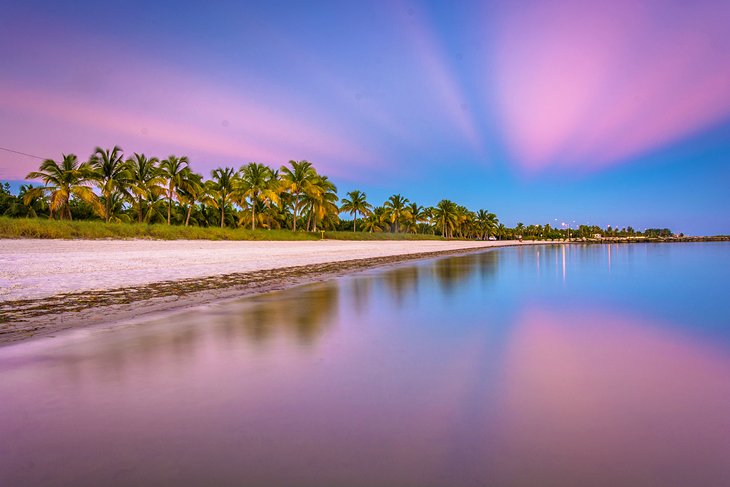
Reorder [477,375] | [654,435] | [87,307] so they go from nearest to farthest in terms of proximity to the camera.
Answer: [654,435] < [477,375] < [87,307]

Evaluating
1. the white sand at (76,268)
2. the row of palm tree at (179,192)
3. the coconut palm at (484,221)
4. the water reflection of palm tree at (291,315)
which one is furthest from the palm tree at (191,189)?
the coconut palm at (484,221)

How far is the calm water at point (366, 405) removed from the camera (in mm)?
2422

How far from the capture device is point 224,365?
4465 mm

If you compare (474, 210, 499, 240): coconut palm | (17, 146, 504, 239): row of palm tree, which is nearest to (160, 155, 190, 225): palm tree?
(17, 146, 504, 239): row of palm tree

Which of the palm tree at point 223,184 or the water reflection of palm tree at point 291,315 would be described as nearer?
the water reflection of palm tree at point 291,315

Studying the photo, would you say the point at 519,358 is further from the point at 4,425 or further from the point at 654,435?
the point at 4,425

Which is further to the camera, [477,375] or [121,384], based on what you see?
[477,375]

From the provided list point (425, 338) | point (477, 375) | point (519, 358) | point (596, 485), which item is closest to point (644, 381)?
point (519, 358)

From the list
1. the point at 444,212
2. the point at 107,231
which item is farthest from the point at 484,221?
the point at 107,231

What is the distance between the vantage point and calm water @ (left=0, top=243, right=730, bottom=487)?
242 cm

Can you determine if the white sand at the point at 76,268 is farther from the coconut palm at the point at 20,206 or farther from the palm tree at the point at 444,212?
the palm tree at the point at 444,212

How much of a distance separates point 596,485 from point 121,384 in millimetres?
3727

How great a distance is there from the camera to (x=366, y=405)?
3.36m

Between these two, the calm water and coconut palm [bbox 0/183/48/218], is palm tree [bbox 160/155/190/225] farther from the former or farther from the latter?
the calm water
